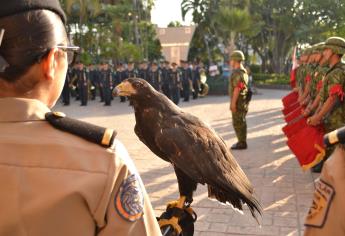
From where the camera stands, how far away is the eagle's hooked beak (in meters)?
2.82

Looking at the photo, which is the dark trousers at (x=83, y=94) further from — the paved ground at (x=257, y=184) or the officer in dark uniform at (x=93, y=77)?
the paved ground at (x=257, y=184)

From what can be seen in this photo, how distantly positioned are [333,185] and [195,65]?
17.8 m

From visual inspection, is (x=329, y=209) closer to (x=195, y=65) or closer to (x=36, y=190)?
(x=36, y=190)

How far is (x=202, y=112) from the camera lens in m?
13.1

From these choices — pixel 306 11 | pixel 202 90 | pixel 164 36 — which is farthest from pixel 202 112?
pixel 306 11

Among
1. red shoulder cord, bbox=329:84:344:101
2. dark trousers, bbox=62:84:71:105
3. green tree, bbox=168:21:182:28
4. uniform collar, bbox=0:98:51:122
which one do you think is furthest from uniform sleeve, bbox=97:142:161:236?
green tree, bbox=168:21:182:28

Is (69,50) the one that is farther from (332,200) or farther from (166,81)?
(166,81)

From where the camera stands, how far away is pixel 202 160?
262cm

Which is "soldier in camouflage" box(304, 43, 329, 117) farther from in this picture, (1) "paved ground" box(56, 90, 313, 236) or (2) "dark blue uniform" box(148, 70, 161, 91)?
(2) "dark blue uniform" box(148, 70, 161, 91)

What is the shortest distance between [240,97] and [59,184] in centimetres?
661

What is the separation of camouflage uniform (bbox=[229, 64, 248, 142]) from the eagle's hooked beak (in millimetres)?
4562

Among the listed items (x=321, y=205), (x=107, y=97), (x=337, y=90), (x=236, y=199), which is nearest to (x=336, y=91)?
(x=337, y=90)

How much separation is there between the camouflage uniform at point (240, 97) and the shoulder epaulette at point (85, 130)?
6265 mm

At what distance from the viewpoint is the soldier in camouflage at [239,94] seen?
7.20 metres
